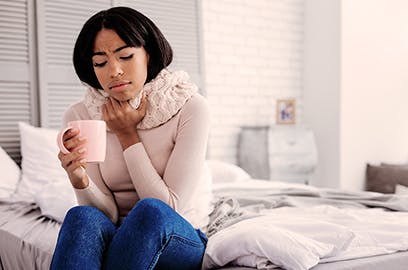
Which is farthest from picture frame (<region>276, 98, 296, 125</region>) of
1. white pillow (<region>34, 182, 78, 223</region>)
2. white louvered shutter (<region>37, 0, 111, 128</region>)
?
white pillow (<region>34, 182, 78, 223</region>)

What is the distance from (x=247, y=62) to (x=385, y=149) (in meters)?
1.33

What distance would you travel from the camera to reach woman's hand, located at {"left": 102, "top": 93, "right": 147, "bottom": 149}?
4.88ft

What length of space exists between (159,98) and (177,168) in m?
0.22

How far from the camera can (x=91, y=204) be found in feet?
4.75

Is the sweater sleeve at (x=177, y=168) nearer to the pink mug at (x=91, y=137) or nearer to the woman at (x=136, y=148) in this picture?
the woman at (x=136, y=148)

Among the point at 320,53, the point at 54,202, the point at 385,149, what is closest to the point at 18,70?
the point at 54,202

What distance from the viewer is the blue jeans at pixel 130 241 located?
1193 mm

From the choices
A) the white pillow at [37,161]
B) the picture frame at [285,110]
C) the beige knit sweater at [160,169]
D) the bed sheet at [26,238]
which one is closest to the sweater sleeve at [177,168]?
the beige knit sweater at [160,169]

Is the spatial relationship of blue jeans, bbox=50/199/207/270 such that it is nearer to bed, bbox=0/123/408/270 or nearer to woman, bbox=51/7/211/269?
woman, bbox=51/7/211/269

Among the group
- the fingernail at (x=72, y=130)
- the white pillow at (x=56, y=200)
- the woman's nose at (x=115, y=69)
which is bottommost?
the white pillow at (x=56, y=200)

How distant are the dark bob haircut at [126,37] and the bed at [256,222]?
1.72 ft

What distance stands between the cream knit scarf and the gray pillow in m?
2.65

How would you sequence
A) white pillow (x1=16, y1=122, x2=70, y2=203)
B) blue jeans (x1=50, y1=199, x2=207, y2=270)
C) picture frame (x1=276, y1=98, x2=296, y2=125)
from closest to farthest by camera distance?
blue jeans (x1=50, y1=199, x2=207, y2=270), white pillow (x1=16, y1=122, x2=70, y2=203), picture frame (x1=276, y1=98, x2=296, y2=125)

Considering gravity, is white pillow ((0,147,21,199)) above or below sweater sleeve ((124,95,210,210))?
below
